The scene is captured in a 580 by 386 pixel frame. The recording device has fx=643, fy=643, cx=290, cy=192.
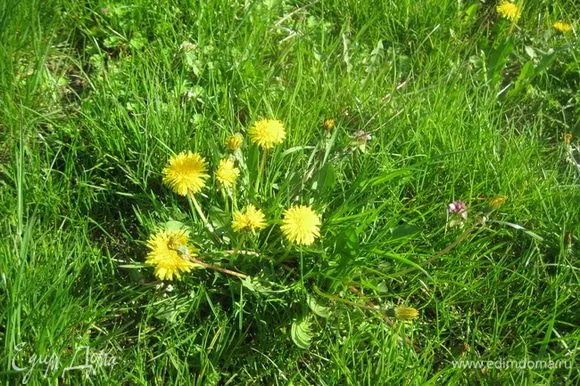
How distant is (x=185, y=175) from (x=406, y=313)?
654mm

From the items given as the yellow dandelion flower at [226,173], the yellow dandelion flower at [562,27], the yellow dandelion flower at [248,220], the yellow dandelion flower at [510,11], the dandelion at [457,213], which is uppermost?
the yellow dandelion flower at [510,11]

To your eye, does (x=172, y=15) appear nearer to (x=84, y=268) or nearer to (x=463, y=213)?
(x=84, y=268)

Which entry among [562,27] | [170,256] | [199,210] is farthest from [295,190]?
[562,27]

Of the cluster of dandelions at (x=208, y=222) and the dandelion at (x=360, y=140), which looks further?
the dandelion at (x=360, y=140)

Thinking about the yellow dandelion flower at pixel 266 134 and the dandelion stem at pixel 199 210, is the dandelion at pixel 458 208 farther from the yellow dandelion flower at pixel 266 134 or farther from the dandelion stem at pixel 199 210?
the dandelion stem at pixel 199 210

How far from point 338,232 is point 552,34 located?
1336 millimetres

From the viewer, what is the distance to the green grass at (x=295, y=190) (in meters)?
1.60

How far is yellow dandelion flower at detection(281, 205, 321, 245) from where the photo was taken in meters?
1.58

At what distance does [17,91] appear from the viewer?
1.94m

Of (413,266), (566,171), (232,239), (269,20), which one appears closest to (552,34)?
(566,171)

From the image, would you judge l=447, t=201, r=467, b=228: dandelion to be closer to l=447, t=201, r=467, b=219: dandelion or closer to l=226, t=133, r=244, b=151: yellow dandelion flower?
l=447, t=201, r=467, b=219: dandelion

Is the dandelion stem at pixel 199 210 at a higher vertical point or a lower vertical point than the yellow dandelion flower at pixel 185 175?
lower

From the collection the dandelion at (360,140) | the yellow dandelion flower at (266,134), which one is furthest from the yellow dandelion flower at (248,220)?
the dandelion at (360,140)

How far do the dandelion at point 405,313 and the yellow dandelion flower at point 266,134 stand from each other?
0.55 metres
